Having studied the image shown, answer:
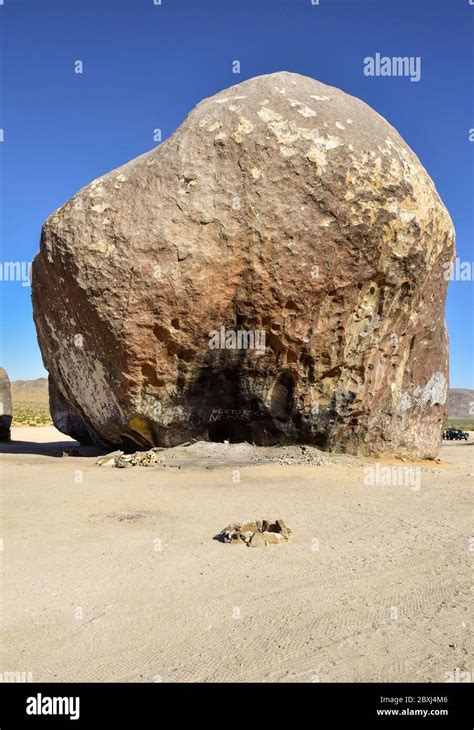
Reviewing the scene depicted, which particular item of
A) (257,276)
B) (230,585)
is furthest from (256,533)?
(257,276)

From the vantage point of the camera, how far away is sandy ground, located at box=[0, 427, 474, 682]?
9.89ft

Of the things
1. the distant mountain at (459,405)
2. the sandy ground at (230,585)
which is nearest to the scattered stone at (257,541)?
the sandy ground at (230,585)

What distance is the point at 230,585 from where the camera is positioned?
4.07 meters

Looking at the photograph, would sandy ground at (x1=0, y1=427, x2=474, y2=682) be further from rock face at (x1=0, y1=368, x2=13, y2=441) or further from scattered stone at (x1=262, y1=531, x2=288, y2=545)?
rock face at (x1=0, y1=368, x2=13, y2=441)

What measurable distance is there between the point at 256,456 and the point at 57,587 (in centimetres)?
600

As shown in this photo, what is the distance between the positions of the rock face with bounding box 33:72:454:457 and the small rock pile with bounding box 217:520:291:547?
454 centimetres

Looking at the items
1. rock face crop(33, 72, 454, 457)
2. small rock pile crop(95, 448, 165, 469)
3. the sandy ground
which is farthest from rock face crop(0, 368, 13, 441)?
the sandy ground

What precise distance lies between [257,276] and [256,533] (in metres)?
4.96

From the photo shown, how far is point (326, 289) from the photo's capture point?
944cm

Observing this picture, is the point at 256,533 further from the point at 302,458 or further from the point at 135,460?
the point at 302,458

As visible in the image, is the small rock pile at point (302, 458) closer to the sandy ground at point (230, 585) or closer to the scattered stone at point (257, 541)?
the sandy ground at point (230, 585)

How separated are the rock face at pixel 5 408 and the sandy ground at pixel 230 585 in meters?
9.52

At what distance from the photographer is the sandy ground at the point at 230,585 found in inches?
119
